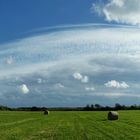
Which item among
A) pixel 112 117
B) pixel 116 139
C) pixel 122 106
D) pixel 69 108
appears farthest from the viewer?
pixel 69 108

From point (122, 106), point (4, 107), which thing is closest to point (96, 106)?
point (122, 106)

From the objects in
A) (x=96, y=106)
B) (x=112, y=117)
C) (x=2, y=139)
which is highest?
(x=96, y=106)

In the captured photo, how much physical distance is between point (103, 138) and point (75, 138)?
189cm

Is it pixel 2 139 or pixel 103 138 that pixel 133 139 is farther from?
pixel 2 139

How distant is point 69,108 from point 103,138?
14345 centimetres

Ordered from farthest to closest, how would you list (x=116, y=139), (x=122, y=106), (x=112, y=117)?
(x=122, y=106)
(x=112, y=117)
(x=116, y=139)

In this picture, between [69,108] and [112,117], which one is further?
[69,108]

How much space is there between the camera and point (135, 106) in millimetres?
158250

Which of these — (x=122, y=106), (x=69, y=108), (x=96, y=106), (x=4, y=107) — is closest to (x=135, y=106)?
(x=122, y=106)

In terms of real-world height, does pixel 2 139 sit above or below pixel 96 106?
below

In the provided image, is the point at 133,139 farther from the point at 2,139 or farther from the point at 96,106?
the point at 96,106

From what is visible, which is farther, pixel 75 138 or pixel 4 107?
pixel 4 107

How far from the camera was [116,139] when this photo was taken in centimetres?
2573

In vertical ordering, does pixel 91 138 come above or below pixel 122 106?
below
